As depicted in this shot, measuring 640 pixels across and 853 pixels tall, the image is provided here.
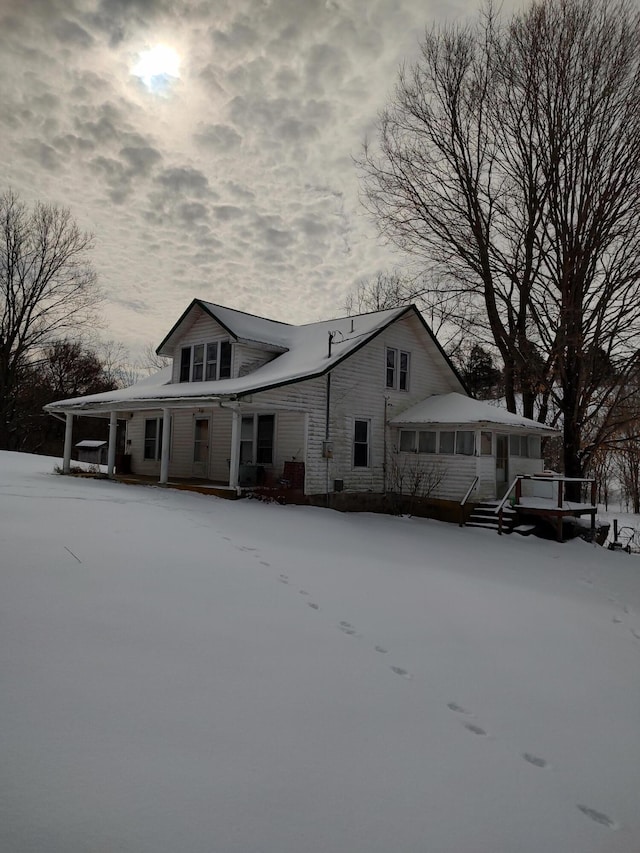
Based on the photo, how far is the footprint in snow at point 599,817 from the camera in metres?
3.20

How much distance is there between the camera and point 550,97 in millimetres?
18625

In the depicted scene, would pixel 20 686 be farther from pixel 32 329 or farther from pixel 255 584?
pixel 32 329

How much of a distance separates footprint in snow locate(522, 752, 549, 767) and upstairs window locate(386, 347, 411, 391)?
16310 millimetres

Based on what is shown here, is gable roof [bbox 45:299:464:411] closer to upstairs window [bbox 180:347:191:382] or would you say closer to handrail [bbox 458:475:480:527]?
upstairs window [bbox 180:347:191:382]

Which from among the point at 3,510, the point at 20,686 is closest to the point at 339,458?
the point at 3,510

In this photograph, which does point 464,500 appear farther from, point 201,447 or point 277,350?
point 201,447

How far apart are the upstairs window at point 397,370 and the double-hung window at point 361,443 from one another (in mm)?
1900

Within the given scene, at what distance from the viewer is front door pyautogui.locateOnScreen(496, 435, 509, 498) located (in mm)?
18562

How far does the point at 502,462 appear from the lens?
18.7 metres

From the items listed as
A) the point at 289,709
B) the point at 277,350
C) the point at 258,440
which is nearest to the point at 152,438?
the point at 258,440

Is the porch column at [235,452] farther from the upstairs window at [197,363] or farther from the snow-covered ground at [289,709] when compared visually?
the snow-covered ground at [289,709]

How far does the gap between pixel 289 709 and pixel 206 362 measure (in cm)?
1641

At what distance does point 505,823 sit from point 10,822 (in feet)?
8.02

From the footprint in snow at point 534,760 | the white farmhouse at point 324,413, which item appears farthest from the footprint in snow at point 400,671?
the white farmhouse at point 324,413
